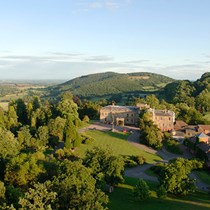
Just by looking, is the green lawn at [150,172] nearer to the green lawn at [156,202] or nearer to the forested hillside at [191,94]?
the green lawn at [156,202]

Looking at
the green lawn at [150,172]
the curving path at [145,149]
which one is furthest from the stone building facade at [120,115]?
the green lawn at [150,172]

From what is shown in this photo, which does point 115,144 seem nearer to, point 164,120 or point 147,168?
point 147,168

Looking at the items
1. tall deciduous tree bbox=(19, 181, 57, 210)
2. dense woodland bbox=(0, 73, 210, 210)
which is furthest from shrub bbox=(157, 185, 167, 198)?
tall deciduous tree bbox=(19, 181, 57, 210)

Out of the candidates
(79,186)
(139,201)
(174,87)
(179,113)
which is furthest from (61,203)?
(174,87)

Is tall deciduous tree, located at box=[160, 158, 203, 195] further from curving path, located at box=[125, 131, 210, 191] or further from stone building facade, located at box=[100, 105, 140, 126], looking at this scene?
stone building facade, located at box=[100, 105, 140, 126]

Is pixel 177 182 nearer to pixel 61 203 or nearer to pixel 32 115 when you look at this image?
pixel 61 203
